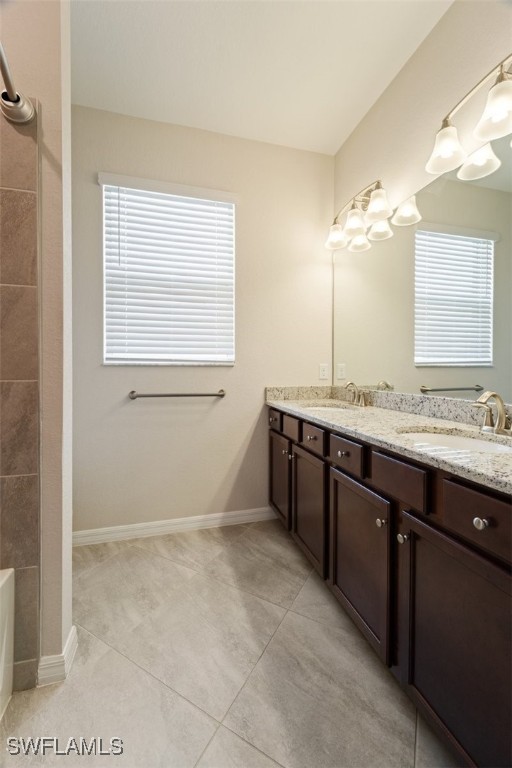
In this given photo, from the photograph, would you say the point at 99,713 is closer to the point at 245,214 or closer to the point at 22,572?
the point at 22,572

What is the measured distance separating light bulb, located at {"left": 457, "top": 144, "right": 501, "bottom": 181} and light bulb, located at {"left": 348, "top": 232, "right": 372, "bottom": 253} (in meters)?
0.73

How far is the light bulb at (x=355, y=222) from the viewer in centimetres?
217

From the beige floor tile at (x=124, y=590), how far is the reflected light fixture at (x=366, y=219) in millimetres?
2238

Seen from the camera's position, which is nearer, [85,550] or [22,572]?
[22,572]

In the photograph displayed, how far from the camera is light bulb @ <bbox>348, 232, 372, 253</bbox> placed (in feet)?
7.25

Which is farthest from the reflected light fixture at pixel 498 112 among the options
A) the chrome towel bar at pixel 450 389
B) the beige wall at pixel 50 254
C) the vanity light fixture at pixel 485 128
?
the beige wall at pixel 50 254

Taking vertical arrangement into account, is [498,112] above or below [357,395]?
above

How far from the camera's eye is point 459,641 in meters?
0.86

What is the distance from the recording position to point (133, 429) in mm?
2225

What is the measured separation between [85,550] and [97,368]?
1.12 m

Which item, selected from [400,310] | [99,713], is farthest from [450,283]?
[99,713]

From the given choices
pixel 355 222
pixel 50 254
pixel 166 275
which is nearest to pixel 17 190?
pixel 50 254

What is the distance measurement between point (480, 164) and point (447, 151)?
0.15 metres

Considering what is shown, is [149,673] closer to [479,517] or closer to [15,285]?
[479,517]
